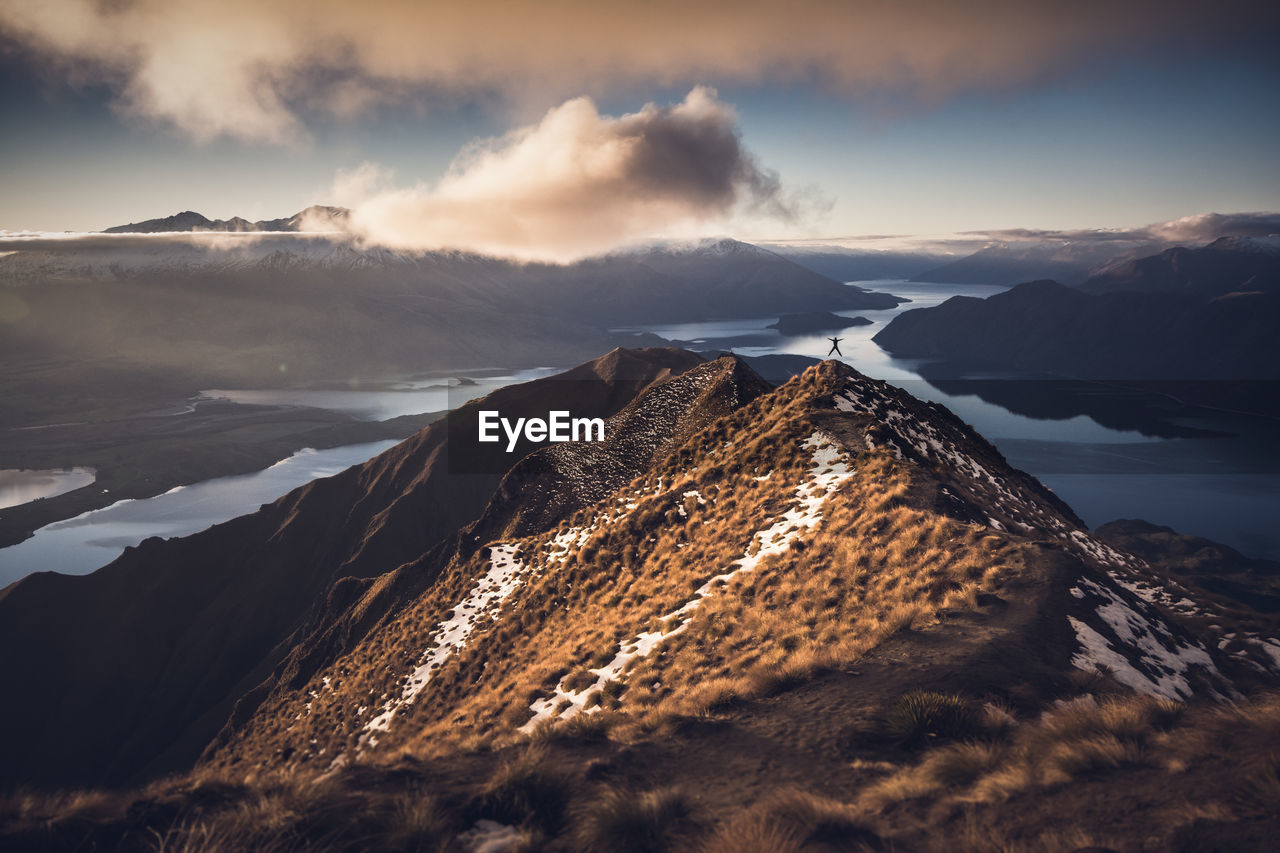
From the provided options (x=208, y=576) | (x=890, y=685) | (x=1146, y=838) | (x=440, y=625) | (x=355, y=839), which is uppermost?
(x=1146, y=838)

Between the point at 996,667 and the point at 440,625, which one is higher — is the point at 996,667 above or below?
above

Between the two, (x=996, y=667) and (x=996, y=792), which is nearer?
(x=996, y=792)

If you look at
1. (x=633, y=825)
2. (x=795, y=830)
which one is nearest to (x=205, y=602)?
(x=633, y=825)

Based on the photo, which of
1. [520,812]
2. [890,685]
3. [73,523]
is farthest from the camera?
[73,523]

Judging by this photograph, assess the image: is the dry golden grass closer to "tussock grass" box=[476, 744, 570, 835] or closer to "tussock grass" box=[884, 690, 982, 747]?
"tussock grass" box=[884, 690, 982, 747]

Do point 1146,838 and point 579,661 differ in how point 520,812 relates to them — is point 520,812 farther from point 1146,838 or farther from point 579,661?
point 579,661

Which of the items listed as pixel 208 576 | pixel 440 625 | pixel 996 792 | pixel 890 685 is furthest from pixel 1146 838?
pixel 208 576

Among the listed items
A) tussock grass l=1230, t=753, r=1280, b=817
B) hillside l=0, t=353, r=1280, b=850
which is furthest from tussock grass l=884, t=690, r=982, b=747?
tussock grass l=1230, t=753, r=1280, b=817
